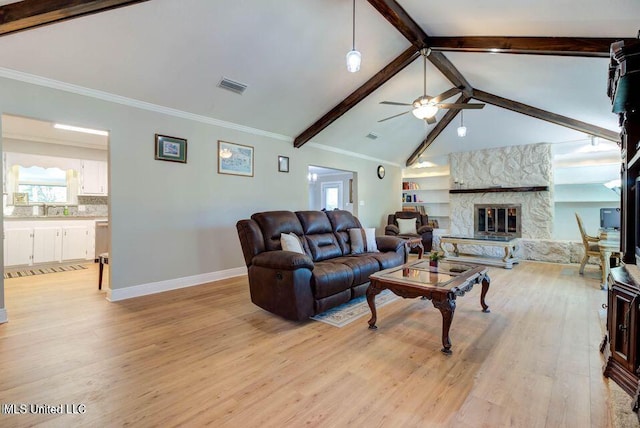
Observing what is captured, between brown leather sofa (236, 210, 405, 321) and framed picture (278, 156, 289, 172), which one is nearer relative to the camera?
brown leather sofa (236, 210, 405, 321)

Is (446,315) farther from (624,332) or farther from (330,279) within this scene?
(330,279)

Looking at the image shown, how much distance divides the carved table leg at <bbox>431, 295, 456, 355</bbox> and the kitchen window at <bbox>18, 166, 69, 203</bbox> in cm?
741

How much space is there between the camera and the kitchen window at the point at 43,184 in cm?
575

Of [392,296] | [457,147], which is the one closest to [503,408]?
[392,296]

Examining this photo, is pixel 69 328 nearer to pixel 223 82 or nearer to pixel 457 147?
pixel 223 82

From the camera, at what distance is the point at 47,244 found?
559 centimetres

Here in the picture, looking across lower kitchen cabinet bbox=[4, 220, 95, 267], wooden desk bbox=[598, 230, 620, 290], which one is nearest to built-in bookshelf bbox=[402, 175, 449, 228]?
wooden desk bbox=[598, 230, 620, 290]

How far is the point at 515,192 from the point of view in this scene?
6.82 m

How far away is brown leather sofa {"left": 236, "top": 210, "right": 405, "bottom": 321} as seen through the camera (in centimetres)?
292

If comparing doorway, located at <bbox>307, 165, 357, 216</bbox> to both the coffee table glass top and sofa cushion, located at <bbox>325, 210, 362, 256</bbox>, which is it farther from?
the coffee table glass top

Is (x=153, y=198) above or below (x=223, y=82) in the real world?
below

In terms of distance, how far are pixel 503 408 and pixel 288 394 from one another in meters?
1.25

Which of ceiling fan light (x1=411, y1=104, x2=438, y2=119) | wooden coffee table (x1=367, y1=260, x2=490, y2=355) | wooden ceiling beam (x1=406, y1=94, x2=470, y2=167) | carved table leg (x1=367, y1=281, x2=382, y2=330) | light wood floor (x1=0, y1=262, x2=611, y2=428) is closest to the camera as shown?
light wood floor (x1=0, y1=262, x2=611, y2=428)

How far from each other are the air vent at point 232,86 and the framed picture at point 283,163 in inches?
62.5
